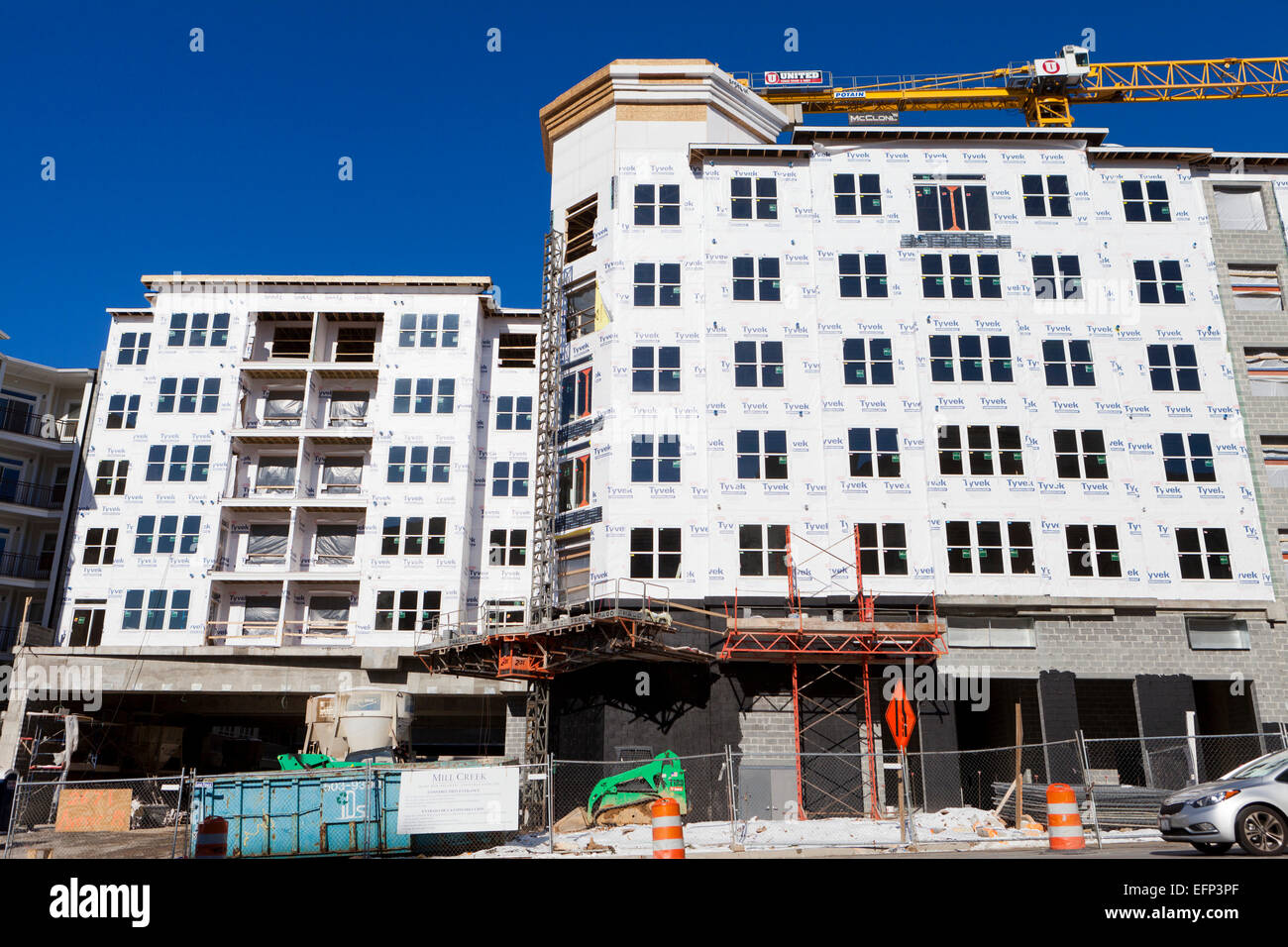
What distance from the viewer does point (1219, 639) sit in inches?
1367

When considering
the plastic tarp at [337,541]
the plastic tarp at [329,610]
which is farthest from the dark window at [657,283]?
the plastic tarp at [329,610]

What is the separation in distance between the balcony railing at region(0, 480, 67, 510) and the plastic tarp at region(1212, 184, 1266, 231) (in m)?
57.5

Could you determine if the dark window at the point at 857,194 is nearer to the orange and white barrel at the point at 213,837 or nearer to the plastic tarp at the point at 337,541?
the plastic tarp at the point at 337,541

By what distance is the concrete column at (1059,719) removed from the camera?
3266 cm

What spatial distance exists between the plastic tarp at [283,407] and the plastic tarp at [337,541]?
6.00 metres

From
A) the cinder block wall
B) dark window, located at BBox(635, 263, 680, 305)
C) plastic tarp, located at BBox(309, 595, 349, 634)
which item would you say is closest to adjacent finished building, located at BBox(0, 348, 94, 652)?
plastic tarp, located at BBox(309, 595, 349, 634)

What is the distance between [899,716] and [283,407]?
3439 cm

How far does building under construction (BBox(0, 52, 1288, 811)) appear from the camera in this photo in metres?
33.5

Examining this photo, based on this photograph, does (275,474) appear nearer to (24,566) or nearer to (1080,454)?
(24,566)

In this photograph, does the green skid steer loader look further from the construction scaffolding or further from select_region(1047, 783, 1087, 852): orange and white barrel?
select_region(1047, 783, 1087, 852): orange and white barrel

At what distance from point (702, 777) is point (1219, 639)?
63.9 feet

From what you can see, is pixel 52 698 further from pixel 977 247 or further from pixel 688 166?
pixel 977 247

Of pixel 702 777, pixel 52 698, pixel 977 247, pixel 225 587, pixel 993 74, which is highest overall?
pixel 993 74
